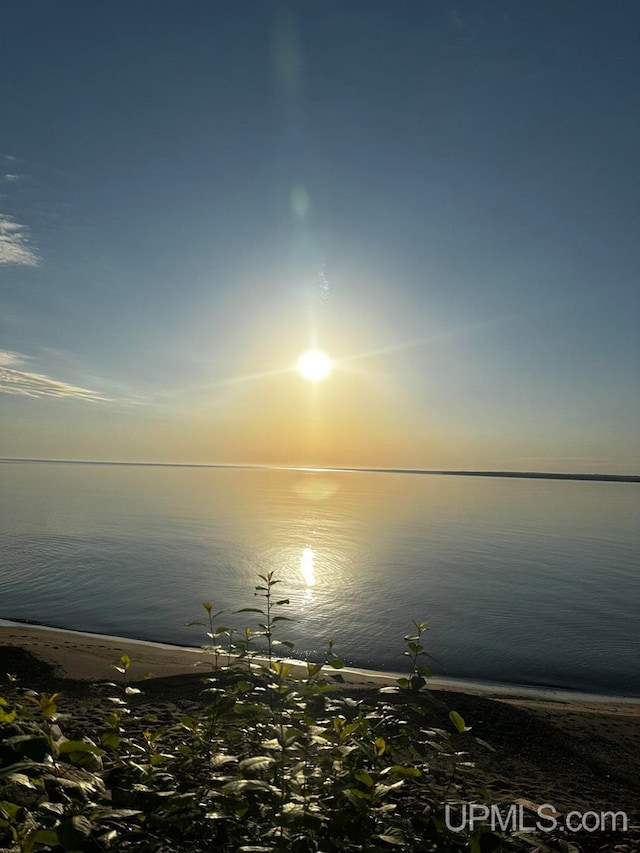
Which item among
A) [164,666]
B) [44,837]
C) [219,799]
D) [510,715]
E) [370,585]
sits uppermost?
[44,837]

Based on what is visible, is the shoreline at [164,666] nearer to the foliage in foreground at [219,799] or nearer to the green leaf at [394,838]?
the foliage in foreground at [219,799]

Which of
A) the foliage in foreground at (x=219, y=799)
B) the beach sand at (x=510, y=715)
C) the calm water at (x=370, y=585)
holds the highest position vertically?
the foliage in foreground at (x=219, y=799)

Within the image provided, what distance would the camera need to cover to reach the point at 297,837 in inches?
→ 95.9

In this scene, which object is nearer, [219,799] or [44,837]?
[44,837]

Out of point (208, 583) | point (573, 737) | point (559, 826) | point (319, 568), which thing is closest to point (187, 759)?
point (559, 826)

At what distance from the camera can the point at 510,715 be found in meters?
10.1

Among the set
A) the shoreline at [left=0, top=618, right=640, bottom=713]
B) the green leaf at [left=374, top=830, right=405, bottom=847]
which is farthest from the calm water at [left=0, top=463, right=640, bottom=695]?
the green leaf at [left=374, top=830, right=405, bottom=847]

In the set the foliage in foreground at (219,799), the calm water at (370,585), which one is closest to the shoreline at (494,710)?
the foliage in foreground at (219,799)

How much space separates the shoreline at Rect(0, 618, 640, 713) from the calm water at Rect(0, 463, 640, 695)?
695 millimetres

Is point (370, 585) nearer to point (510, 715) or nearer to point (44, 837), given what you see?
point (510, 715)

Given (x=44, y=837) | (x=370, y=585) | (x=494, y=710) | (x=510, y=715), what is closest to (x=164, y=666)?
(x=494, y=710)

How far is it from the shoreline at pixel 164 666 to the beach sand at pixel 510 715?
0.03 meters

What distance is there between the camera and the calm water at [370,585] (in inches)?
621

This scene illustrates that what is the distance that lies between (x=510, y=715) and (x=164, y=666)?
25.9ft
